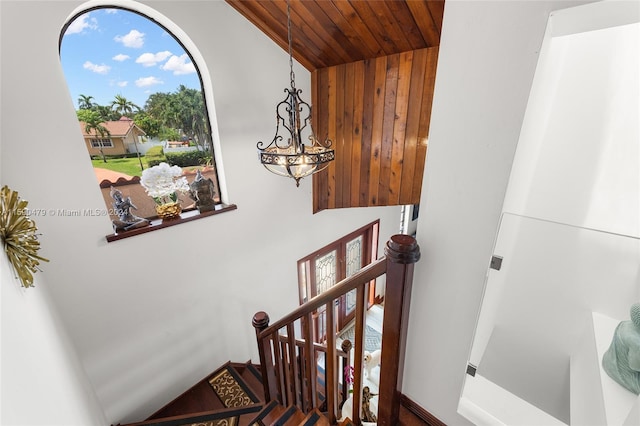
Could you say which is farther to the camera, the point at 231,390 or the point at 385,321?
the point at 231,390

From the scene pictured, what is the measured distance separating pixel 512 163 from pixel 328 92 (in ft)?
8.15

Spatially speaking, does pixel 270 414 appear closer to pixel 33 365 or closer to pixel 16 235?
pixel 33 365

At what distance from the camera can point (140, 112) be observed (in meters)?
2.03

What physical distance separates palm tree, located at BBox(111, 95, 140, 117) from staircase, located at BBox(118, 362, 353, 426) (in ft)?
7.91

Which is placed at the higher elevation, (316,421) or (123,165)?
(123,165)

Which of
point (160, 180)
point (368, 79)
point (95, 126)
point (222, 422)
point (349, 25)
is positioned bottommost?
point (222, 422)

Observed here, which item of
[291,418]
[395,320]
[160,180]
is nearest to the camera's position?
[395,320]

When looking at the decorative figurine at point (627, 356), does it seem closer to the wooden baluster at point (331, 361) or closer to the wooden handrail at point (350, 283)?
the wooden handrail at point (350, 283)

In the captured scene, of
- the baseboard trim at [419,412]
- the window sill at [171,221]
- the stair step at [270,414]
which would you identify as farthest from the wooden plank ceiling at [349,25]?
the stair step at [270,414]

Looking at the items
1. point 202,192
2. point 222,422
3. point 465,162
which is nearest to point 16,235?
point 202,192

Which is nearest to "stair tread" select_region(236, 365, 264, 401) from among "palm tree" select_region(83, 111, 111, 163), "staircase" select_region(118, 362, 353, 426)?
"staircase" select_region(118, 362, 353, 426)

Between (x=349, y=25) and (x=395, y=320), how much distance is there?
83.0 inches

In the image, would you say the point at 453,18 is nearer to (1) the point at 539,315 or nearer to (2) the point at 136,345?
(1) the point at 539,315

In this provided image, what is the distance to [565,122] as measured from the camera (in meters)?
1.25
